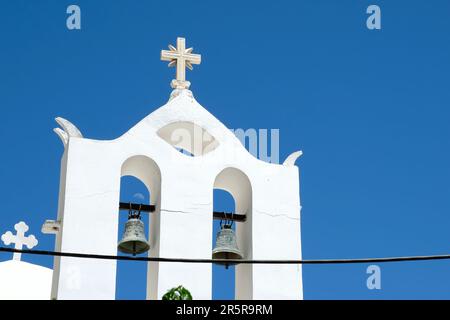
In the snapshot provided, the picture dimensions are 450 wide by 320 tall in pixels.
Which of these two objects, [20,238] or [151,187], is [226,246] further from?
[20,238]

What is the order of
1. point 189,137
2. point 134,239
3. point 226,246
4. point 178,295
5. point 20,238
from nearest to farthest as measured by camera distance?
1. point 178,295
2. point 134,239
3. point 226,246
4. point 189,137
5. point 20,238

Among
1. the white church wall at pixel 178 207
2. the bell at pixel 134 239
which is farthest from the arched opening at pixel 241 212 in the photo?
the bell at pixel 134 239

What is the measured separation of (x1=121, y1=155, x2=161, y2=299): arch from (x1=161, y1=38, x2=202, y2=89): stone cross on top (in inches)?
48.7

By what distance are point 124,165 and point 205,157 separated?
39.1 inches

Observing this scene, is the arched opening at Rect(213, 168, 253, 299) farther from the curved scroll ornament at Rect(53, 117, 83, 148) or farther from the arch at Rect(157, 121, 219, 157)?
the curved scroll ornament at Rect(53, 117, 83, 148)

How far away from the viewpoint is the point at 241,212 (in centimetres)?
1585

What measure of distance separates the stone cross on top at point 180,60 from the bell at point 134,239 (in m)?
2.08

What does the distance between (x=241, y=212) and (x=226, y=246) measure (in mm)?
822

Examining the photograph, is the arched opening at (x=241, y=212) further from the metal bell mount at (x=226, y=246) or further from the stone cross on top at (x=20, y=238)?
the stone cross on top at (x=20, y=238)

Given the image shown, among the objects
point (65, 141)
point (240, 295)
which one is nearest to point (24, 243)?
point (65, 141)

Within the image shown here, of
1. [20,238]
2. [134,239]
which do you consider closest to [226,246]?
[134,239]

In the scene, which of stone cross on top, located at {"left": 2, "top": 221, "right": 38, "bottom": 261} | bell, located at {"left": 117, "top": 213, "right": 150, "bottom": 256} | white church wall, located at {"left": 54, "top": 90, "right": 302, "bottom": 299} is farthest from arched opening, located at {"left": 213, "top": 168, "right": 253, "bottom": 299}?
stone cross on top, located at {"left": 2, "top": 221, "right": 38, "bottom": 261}

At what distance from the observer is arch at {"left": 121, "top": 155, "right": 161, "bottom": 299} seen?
14836 mm

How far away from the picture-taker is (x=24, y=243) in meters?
17.3
